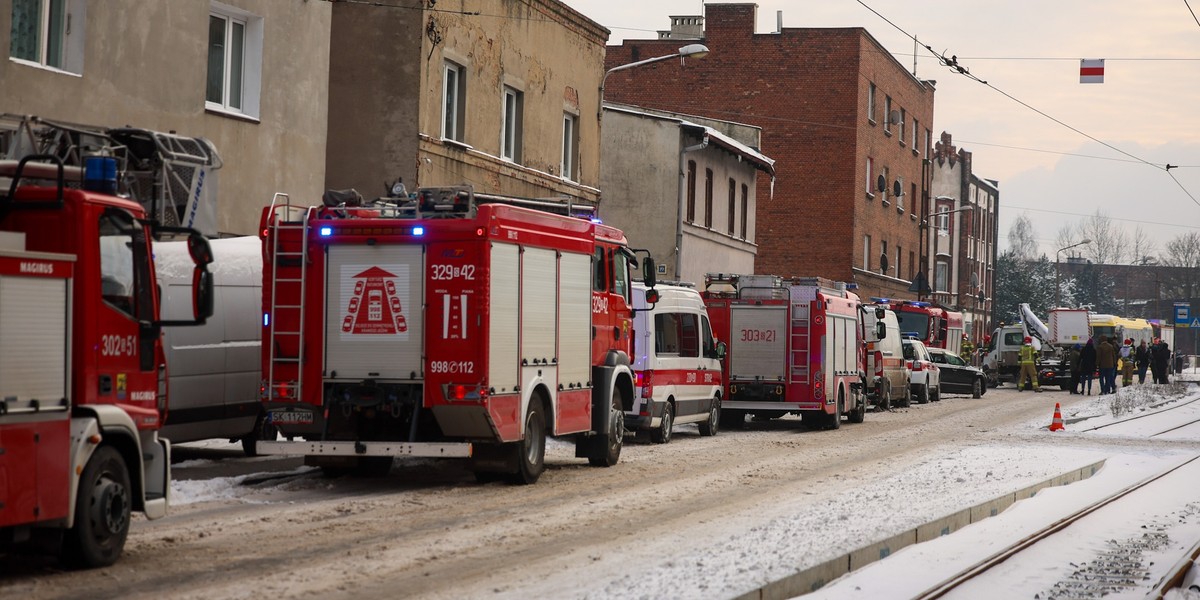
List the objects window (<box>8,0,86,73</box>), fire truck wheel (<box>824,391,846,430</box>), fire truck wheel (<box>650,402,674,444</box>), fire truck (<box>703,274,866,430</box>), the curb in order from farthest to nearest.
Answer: fire truck wheel (<box>824,391,846,430</box>) < fire truck (<box>703,274,866,430</box>) < fire truck wheel (<box>650,402,674,444</box>) < window (<box>8,0,86,73</box>) < the curb

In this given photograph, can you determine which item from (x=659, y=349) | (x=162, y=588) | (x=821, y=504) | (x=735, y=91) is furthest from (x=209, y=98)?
(x=735, y=91)

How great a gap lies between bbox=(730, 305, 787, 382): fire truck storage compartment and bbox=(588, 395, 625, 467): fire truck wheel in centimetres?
853

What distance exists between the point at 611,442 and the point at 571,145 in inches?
625

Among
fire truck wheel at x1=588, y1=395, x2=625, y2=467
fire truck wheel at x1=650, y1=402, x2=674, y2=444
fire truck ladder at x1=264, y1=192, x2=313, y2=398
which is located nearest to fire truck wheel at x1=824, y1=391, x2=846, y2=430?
fire truck wheel at x1=650, y1=402, x2=674, y2=444

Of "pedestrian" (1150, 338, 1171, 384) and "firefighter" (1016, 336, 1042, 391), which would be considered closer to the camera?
"firefighter" (1016, 336, 1042, 391)

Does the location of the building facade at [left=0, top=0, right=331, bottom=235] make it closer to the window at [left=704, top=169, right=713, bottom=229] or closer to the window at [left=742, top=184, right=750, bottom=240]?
the window at [left=704, top=169, right=713, bottom=229]

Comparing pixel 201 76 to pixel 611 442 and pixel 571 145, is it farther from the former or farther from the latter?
pixel 571 145

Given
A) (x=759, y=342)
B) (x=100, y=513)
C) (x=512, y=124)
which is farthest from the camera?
(x=512, y=124)

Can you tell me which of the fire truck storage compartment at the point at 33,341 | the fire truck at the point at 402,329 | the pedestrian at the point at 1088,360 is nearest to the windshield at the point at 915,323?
the pedestrian at the point at 1088,360

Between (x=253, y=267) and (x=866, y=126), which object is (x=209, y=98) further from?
(x=866, y=126)

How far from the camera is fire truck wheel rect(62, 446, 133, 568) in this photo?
9109 mm

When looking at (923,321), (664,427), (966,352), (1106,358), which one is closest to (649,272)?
(664,427)

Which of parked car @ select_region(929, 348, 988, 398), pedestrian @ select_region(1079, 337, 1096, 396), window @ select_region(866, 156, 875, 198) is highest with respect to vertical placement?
window @ select_region(866, 156, 875, 198)

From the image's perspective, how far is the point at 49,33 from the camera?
1789 cm
